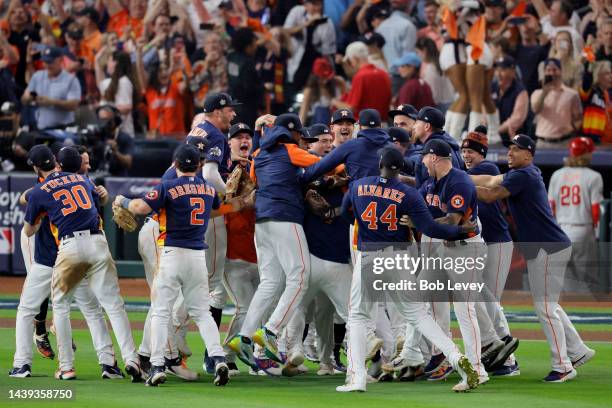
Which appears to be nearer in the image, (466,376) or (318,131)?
(466,376)

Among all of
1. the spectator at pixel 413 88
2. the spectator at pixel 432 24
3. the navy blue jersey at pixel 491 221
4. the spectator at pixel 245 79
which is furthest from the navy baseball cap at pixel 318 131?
the spectator at pixel 245 79

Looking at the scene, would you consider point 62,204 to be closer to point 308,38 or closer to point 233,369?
point 233,369

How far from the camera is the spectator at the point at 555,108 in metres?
16.3

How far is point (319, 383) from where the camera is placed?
10.2 m

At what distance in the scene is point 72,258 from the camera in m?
10.0

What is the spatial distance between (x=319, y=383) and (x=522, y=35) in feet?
26.3

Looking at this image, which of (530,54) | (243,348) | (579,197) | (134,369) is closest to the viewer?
(134,369)

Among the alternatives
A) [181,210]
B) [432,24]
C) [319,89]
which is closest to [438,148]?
[181,210]

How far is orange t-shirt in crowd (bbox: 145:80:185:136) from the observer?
18.7 meters

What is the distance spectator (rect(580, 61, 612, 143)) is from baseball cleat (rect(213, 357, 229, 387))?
27.1ft

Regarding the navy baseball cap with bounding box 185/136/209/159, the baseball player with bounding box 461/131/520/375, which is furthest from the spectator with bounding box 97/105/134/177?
the baseball player with bounding box 461/131/520/375

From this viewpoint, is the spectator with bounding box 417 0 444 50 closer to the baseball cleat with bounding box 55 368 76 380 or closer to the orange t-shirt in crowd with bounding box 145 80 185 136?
the orange t-shirt in crowd with bounding box 145 80 185 136

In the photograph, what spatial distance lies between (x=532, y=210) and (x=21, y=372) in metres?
4.41

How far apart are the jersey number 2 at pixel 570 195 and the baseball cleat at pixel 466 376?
23.3 ft
